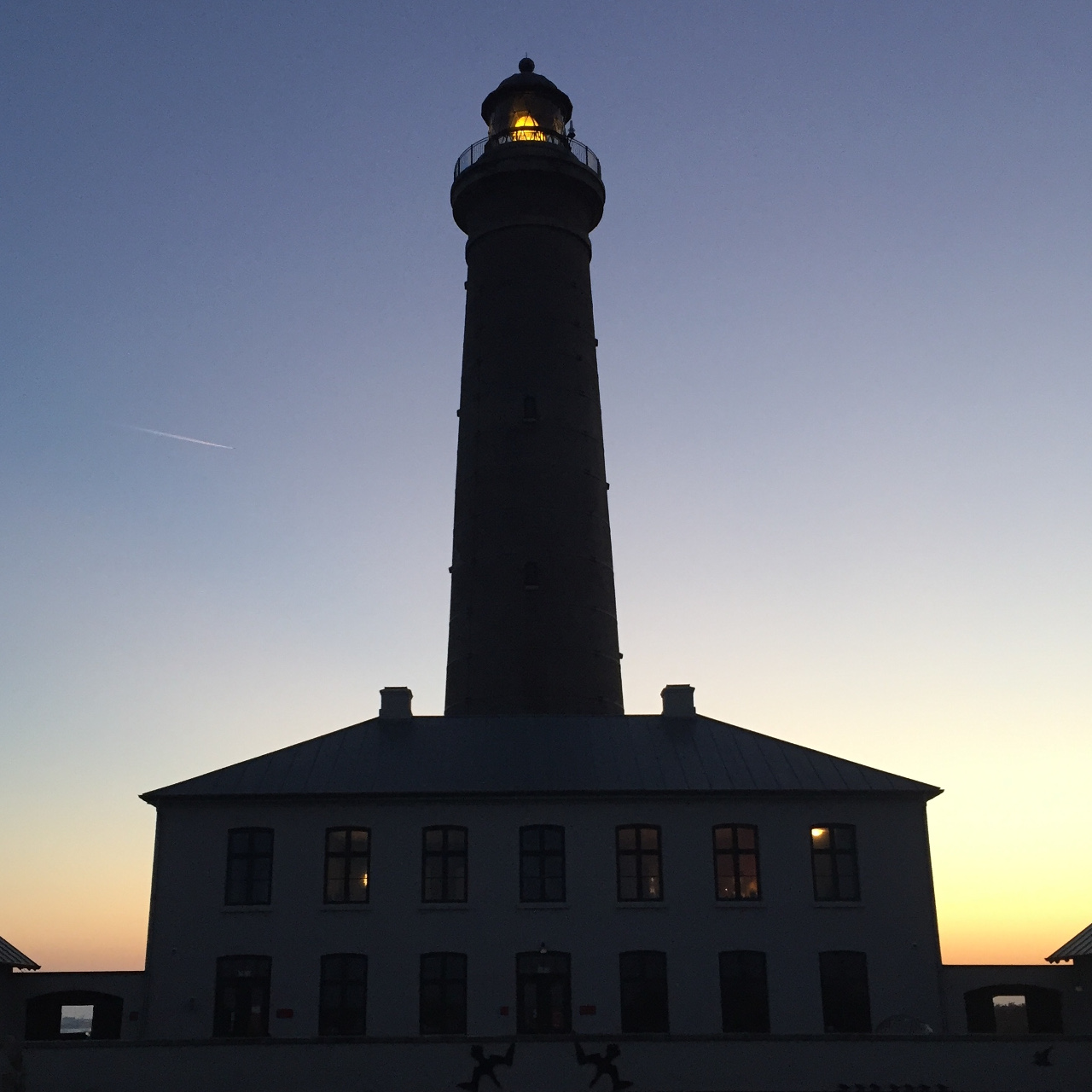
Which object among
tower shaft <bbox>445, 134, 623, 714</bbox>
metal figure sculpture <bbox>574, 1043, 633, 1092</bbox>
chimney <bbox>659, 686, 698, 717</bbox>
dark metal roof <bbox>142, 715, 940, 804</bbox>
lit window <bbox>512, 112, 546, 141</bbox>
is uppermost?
lit window <bbox>512, 112, 546, 141</bbox>

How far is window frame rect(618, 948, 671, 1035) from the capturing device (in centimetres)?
2898

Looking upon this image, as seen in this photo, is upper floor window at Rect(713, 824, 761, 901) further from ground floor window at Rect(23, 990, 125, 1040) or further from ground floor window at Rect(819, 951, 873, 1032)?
ground floor window at Rect(23, 990, 125, 1040)

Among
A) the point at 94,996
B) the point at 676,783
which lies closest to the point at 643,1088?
the point at 676,783

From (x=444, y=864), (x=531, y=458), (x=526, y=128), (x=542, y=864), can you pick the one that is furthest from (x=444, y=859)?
(x=526, y=128)

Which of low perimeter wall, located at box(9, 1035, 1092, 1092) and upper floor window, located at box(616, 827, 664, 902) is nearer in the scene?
low perimeter wall, located at box(9, 1035, 1092, 1092)

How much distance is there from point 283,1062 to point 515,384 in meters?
22.4

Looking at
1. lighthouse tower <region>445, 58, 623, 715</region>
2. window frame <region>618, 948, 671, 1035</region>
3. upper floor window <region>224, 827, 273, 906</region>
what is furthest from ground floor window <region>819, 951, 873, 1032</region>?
upper floor window <region>224, 827, 273, 906</region>

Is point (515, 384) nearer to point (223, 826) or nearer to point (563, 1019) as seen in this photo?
point (223, 826)

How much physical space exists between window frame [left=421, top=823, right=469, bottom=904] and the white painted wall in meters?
0.18

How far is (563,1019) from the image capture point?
2895 centimetres

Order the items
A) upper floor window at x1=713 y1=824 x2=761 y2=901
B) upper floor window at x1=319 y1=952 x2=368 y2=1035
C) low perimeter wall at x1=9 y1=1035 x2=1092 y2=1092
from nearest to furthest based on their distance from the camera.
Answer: low perimeter wall at x1=9 y1=1035 x2=1092 y2=1092, upper floor window at x1=319 y1=952 x2=368 y2=1035, upper floor window at x1=713 y1=824 x2=761 y2=901

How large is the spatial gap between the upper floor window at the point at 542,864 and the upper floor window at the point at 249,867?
244 inches

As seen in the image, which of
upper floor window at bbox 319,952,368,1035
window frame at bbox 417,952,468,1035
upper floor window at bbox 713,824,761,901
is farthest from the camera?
upper floor window at bbox 713,824,761,901

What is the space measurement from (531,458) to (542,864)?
13477 mm
